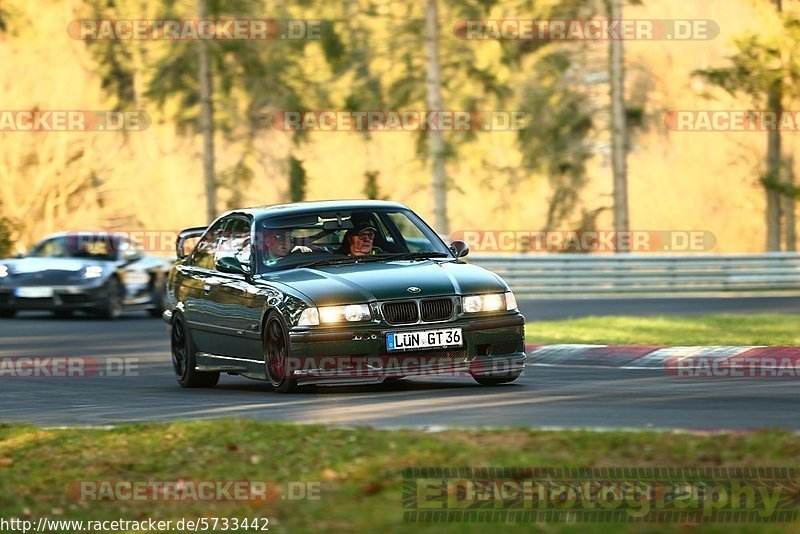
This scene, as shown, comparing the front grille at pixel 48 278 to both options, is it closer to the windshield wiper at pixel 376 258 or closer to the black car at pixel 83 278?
the black car at pixel 83 278

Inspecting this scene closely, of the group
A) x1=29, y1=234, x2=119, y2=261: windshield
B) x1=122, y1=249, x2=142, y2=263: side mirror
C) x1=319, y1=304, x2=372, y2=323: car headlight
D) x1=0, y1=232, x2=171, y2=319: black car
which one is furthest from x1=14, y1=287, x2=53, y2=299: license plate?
x1=319, y1=304, x2=372, y2=323: car headlight

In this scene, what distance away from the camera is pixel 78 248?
85.9 feet

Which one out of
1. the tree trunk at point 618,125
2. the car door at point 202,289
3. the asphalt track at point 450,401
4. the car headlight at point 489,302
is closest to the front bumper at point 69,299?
the asphalt track at point 450,401

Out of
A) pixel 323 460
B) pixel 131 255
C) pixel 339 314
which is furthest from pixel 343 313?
pixel 131 255

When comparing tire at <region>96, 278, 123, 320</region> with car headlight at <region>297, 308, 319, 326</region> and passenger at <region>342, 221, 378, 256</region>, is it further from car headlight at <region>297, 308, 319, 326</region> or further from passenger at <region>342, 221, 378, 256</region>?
car headlight at <region>297, 308, 319, 326</region>

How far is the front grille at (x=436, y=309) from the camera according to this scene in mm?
11961

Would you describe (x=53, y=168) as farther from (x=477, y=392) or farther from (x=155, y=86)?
(x=477, y=392)

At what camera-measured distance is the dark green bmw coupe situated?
1191 cm

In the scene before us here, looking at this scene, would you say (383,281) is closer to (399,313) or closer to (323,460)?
(399,313)

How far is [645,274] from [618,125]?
6.38 metres

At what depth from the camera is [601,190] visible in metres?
71.4

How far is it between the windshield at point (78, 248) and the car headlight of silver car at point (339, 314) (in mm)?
14624

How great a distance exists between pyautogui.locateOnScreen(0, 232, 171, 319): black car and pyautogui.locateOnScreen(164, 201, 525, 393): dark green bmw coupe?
1132cm

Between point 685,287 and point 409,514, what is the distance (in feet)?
85.1
